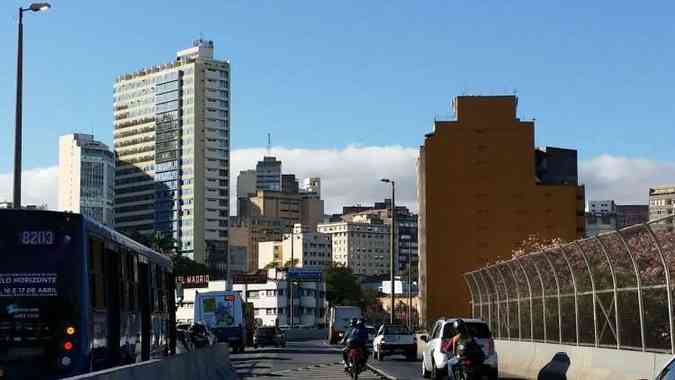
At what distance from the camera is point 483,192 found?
116438mm

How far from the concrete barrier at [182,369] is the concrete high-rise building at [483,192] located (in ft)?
273

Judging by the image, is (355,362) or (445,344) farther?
(445,344)

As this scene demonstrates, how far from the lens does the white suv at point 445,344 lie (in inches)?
1127

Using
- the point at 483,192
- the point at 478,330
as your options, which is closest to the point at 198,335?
the point at 478,330

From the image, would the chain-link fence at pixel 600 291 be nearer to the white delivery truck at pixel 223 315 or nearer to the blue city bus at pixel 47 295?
the blue city bus at pixel 47 295

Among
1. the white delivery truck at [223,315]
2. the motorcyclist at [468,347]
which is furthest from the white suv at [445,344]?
the white delivery truck at [223,315]

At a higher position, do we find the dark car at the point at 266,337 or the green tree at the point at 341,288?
the green tree at the point at 341,288

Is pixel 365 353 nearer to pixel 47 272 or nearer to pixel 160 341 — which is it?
pixel 160 341

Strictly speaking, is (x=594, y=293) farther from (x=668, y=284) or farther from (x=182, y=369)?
(x=182, y=369)

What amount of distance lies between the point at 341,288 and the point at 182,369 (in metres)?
168

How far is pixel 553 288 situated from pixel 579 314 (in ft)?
9.42

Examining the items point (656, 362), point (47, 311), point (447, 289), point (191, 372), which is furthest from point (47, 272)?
point (447, 289)

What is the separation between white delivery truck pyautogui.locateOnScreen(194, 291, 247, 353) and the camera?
194 ft

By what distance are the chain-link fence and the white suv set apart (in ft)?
7.06
